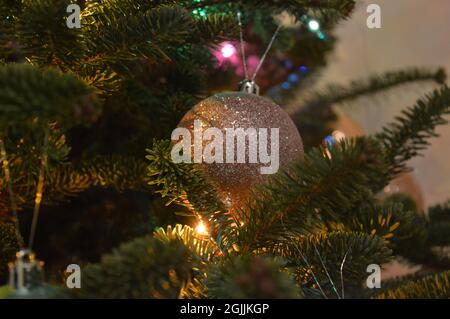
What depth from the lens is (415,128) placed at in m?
0.68

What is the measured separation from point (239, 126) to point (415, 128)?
30 centimetres

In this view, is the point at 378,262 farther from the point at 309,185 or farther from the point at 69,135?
the point at 69,135

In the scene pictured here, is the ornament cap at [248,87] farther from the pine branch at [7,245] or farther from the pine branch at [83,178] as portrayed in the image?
the pine branch at [7,245]

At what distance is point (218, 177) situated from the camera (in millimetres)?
513

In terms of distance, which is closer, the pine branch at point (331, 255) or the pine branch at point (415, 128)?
the pine branch at point (331, 255)

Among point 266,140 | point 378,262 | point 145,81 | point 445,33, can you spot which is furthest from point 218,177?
point 445,33

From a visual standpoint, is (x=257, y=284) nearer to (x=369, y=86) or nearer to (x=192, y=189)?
(x=192, y=189)

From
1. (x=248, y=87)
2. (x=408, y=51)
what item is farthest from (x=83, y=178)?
(x=408, y=51)

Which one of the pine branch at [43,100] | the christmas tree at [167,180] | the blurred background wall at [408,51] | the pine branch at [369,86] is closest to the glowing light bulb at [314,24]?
the christmas tree at [167,180]

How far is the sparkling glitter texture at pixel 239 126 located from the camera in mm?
508

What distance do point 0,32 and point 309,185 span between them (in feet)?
1.11

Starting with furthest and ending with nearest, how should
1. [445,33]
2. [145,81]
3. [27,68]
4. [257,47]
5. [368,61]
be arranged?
1. [368,61]
2. [445,33]
3. [257,47]
4. [145,81]
5. [27,68]

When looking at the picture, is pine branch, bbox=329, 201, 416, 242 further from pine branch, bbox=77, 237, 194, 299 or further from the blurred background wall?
the blurred background wall
